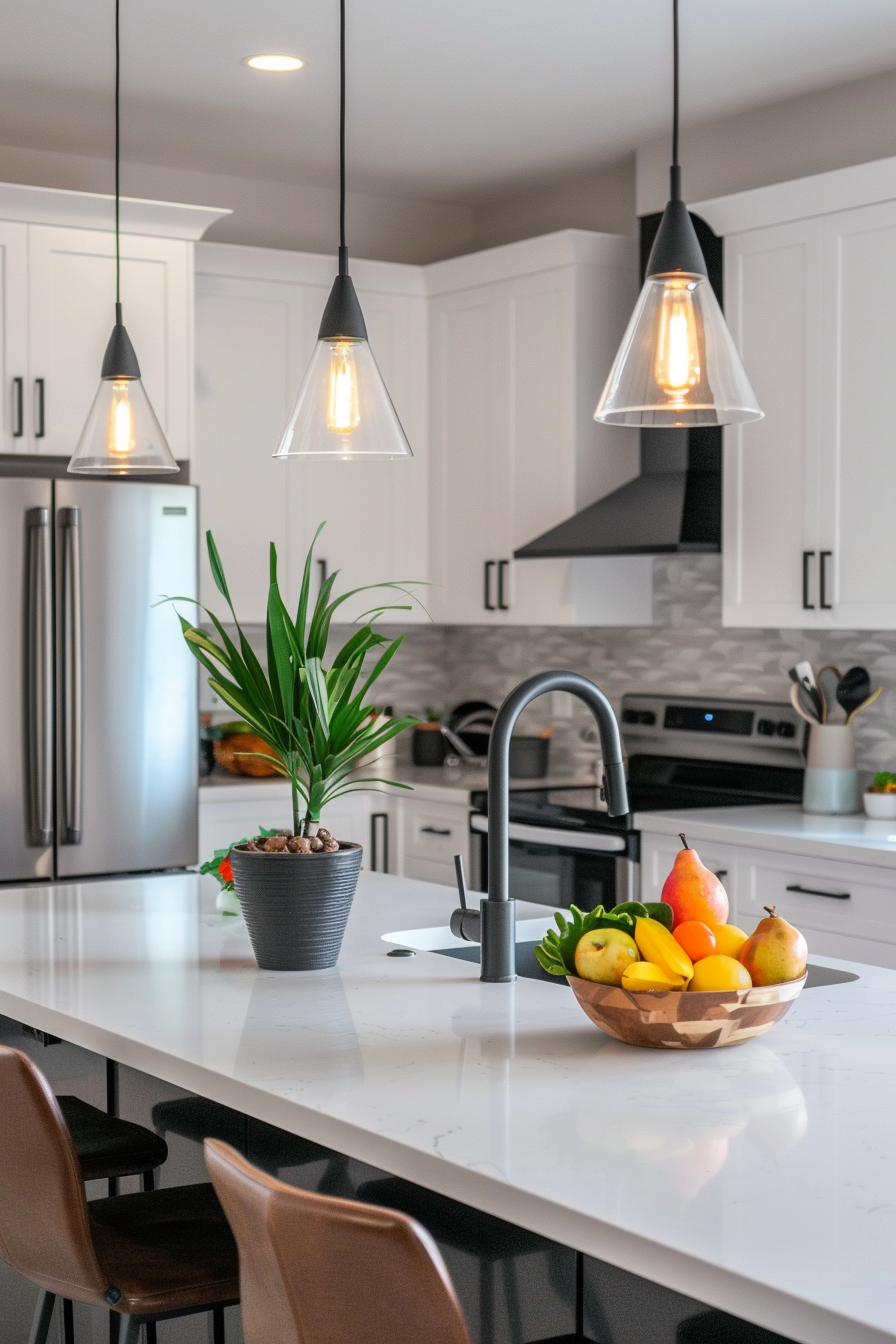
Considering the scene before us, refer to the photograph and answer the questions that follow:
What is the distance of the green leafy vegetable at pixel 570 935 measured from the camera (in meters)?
1.83

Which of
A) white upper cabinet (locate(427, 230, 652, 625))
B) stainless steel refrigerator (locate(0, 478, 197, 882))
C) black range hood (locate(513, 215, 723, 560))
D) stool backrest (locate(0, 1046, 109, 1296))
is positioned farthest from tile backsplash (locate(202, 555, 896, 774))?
stool backrest (locate(0, 1046, 109, 1296))

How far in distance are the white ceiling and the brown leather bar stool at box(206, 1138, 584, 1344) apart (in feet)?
9.98

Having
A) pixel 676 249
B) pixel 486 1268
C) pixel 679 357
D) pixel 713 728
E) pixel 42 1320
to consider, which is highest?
pixel 676 249

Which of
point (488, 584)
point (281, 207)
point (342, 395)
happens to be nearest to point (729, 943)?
point (342, 395)

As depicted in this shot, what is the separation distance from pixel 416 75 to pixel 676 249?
252 centimetres

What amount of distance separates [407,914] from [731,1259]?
63.2 inches

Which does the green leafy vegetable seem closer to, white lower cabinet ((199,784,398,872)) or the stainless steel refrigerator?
the stainless steel refrigerator

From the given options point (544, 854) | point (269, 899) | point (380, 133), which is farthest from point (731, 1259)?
point (380, 133)

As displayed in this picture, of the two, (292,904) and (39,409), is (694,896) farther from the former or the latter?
(39,409)

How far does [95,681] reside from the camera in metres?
4.25

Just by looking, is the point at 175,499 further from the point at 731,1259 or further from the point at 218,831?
the point at 731,1259

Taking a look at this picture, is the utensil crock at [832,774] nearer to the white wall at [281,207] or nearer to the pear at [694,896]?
the pear at [694,896]

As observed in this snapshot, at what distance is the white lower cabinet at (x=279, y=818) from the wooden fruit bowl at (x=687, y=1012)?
112 inches

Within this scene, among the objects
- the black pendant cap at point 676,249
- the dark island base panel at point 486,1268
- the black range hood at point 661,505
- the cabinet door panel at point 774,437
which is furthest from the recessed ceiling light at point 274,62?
the dark island base panel at point 486,1268
